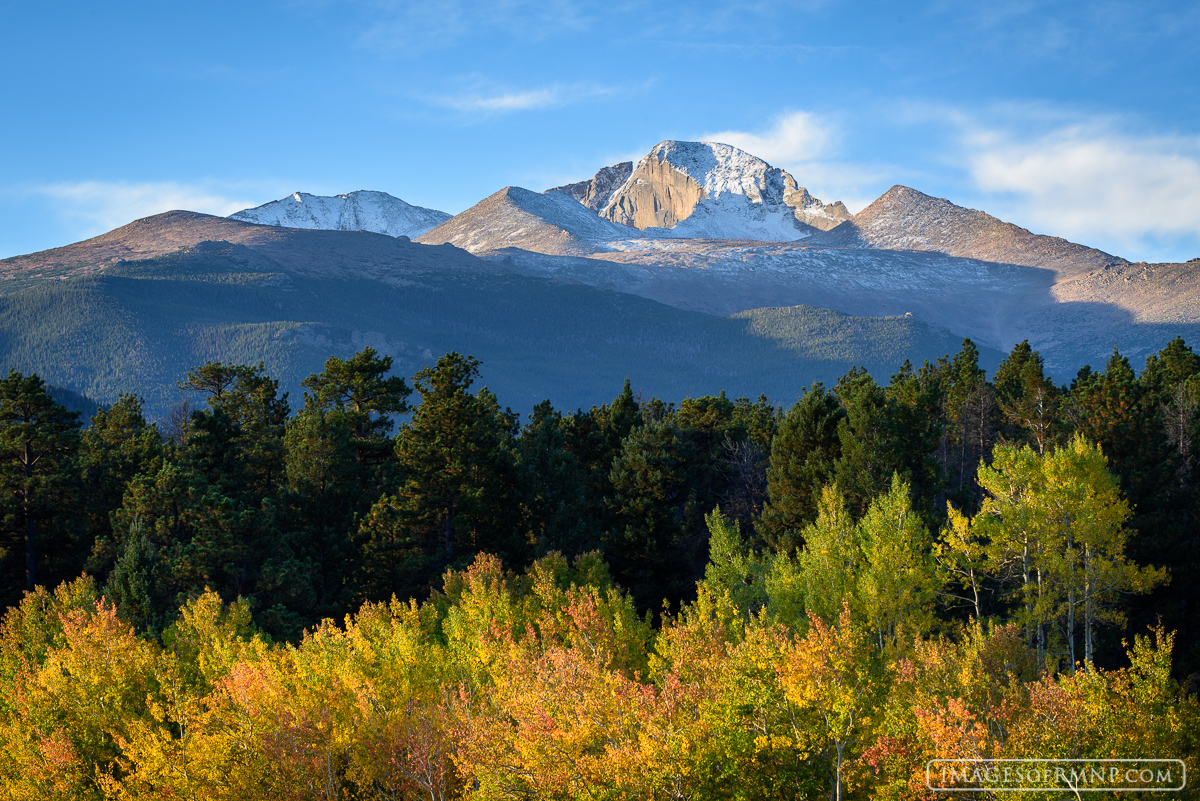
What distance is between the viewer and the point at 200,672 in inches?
1212

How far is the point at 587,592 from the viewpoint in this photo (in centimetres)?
3450

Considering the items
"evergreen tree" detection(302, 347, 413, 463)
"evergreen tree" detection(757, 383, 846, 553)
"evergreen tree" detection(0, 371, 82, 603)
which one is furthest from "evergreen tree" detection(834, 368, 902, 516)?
"evergreen tree" detection(0, 371, 82, 603)

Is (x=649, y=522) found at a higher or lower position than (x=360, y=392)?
lower

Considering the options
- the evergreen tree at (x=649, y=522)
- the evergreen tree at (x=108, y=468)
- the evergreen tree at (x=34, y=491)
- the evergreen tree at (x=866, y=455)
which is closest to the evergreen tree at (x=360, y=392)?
the evergreen tree at (x=108, y=468)

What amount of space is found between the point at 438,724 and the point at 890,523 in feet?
82.1

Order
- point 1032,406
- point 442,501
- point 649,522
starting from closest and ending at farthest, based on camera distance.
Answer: point 442,501, point 649,522, point 1032,406

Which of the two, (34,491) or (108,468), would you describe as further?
(108,468)

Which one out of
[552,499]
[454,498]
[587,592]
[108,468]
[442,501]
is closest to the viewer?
[587,592]

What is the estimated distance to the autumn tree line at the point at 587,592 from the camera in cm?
1883

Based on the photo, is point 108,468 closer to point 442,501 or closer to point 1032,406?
point 442,501

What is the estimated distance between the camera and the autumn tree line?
741 inches

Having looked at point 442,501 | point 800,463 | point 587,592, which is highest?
point 800,463

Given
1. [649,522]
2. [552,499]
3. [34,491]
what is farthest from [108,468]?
[649,522]

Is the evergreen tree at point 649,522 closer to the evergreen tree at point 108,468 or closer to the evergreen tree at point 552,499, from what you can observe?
the evergreen tree at point 552,499
